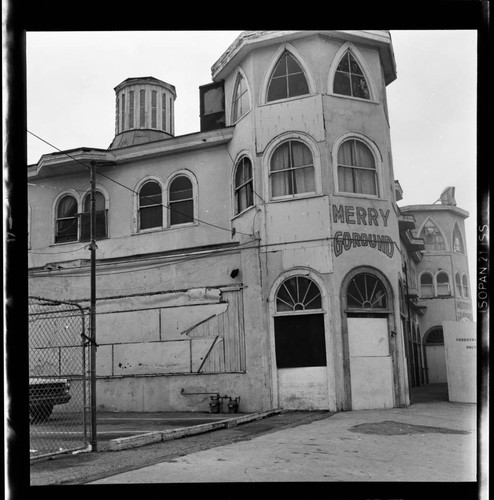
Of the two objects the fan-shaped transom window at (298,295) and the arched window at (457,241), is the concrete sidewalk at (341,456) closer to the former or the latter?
the fan-shaped transom window at (298,295)

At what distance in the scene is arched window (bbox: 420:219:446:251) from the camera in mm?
28953

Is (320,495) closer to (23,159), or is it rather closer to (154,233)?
(23,159)

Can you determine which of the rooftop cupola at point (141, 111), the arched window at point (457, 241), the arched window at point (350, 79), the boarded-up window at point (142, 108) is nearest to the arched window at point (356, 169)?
the arched window at point (350, 79)

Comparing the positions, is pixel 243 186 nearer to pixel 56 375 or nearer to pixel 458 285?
pixel 56 375

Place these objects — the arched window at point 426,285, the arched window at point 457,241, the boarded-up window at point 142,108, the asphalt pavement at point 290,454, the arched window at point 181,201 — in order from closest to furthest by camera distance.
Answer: the asphalt pavement at point 290,454 < the arched window at point 181,201 < the boarded-up window at point 142,108 < the arched window at point 457,241 < the arched window at point 426,285

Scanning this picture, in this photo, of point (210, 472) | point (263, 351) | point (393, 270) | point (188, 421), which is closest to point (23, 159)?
point (210, 472)

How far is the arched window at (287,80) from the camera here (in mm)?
16547

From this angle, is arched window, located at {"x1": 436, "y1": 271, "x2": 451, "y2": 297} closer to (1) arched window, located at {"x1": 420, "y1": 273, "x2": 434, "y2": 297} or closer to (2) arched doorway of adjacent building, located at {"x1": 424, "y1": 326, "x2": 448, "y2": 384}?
(1) arched window, located at {"x1": 420, "y1": 273, "x2": 434, "y2": 297}

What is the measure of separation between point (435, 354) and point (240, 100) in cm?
1760

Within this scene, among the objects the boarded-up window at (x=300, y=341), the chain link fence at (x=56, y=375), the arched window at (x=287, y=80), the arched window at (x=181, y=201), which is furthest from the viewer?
the arched window at (x=181, y=201)

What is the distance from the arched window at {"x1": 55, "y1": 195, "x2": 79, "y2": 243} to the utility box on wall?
186 inches

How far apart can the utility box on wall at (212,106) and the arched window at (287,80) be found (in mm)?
2582

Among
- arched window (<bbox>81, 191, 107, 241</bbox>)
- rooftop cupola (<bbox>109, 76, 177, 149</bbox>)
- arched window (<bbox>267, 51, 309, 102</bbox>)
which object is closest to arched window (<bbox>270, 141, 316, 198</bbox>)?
arched window (<bbox>267, 51, 309, 102</bbox>)
